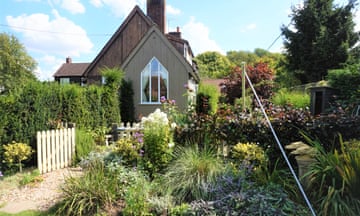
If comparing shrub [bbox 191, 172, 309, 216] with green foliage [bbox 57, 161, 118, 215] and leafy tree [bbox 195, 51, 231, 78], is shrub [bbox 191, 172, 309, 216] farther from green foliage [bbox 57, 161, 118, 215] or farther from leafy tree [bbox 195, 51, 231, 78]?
leafy tree [bbox 195, 51, 231, 78]

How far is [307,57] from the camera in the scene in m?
17.2

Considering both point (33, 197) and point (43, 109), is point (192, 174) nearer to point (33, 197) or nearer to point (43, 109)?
point (33, 197)

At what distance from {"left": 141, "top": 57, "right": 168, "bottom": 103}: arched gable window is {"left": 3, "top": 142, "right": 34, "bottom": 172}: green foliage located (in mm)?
7534

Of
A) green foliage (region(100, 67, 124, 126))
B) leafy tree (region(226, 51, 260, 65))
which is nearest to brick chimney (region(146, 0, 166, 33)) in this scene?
green foliage (region(100, 67, 124, 126))

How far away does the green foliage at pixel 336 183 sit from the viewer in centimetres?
268

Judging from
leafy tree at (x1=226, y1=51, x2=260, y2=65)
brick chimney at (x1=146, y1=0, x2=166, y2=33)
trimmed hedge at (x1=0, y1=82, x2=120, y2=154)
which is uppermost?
leafy tree at (x1=226, y1=51, x2=260, y2=65)

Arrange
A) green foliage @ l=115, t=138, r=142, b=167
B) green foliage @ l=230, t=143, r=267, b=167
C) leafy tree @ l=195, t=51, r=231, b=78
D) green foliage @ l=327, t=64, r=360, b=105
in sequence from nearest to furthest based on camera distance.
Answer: green foliage @ l=230, t=143, r=267, b=167
green foliage @ l=115, t=138, r=142, b=167
green foliage @ l=327, t=64, r=360, b=105
leafy tree @ l=195, t=51, r=231, b=78

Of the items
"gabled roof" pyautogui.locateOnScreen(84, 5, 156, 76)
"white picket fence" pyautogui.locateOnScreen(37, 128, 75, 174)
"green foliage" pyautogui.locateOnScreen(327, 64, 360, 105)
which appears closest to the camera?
"white picket fence" pyautogui.locateOnScreen(37, 128, 75, 174)

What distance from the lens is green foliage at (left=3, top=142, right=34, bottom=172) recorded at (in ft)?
16.4

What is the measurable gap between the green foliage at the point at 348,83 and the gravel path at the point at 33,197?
7984 mm

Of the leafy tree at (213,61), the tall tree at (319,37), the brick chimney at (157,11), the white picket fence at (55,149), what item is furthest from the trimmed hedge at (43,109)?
the leafy tree at (213,61)

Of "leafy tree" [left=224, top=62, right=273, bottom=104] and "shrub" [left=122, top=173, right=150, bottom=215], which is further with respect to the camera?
"leafy tree" [left=224, top=62, right=273, bottom=104]

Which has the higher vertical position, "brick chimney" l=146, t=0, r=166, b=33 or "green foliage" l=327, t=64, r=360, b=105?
"brick chimney" l=146, t=0, r=166, b=33

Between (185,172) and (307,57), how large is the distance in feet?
57.0
